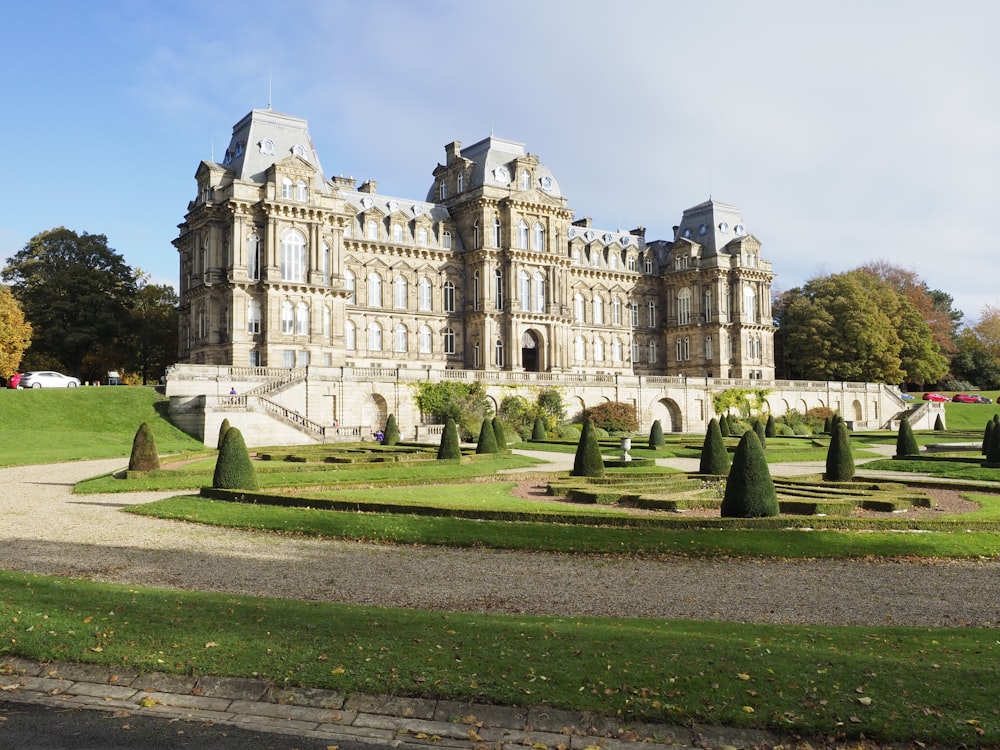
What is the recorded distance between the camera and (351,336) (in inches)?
2486

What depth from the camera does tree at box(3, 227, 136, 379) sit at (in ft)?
202

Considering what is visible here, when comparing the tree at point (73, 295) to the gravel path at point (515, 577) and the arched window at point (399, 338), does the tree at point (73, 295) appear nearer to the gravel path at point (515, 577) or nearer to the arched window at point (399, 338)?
the arched window at point (399, 338)

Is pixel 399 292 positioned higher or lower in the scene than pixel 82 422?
higher

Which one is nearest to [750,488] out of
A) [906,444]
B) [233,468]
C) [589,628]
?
[589,628]

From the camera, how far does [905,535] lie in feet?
52.3

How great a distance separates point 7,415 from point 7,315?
55.8 feet

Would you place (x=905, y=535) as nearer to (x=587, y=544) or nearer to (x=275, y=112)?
(x=587, y=544)

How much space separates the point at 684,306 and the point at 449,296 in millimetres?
25542

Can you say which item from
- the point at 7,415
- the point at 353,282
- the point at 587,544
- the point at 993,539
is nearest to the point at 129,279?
the point at 353,282

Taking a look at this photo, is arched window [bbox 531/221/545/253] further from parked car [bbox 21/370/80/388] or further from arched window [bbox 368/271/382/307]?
parked car [bbox 21/370/80/388]

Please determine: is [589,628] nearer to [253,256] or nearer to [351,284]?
[253,256]

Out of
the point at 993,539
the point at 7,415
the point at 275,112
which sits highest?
the point at 275,112

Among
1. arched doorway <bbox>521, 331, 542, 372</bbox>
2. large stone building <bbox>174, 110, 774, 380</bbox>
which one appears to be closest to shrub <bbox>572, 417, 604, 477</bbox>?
large stone building <bbox>174, 110, 774, 380</bbox>

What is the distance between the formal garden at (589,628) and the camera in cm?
689
